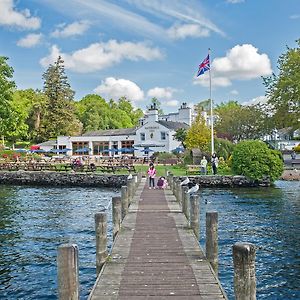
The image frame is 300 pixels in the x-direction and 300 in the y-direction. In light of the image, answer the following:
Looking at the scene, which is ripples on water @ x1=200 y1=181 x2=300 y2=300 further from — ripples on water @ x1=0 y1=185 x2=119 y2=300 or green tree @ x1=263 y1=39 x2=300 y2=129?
green tree @ x1=263 y1=39 x2=300 y2=129

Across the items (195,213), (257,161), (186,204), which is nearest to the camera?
(195,213)

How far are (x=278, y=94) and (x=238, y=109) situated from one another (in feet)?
72.3

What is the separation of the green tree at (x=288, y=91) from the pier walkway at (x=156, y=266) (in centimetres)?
3967

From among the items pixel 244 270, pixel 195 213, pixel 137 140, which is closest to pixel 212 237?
pixel 195 213

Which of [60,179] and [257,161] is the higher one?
[257,161]

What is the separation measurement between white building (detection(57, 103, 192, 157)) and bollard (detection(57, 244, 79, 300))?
5094 centimetres

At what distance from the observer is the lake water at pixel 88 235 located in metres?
11.6

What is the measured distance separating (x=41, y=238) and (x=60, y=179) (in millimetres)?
24085

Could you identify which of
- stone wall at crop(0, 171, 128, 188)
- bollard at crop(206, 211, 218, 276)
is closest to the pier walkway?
bollard at crop(206, 211, 218, 276)

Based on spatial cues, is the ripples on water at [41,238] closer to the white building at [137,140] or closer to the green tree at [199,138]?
the green tree at [199,138]

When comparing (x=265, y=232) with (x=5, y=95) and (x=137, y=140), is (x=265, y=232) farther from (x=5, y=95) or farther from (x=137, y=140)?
(x=137, y=140)

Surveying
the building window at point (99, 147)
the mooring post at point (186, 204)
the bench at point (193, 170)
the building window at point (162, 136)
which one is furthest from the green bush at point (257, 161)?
the building window at point (99, 147)

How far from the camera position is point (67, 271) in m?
6.30

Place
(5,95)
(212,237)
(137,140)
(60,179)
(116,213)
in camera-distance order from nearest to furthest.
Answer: (212,237), (116,213), (60,179), (5,95), (137,140)
